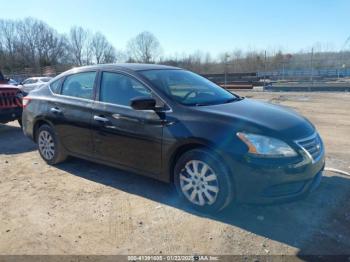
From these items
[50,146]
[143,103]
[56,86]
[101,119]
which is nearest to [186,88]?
[143,103]

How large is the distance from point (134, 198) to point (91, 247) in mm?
1145

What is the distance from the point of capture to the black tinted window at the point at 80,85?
4.81 metres

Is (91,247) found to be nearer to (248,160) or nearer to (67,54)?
(248,160)

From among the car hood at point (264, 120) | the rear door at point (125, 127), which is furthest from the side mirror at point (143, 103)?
the car hood at point (264, 120)

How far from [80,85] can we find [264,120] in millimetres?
2870

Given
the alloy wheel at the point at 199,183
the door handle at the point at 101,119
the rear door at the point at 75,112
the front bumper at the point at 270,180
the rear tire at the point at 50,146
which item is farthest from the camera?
the rear tire at the point at 50,146

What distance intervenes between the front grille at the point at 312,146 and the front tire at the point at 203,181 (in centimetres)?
87

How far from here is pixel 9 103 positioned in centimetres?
825

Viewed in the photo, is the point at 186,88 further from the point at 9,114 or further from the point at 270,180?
the point at 9,114

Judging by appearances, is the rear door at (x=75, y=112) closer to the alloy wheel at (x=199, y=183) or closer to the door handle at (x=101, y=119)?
the door handle at (x=101, y=119)

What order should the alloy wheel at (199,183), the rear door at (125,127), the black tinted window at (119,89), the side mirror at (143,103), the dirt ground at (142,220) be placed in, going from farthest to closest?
the black tinted window at (119,89) < the rear door at (125,127) < the side mirror at (143,103) < the alloy wheel at (199,183) < the dirt ground at (142,220)

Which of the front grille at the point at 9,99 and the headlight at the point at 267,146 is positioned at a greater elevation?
the front grille at the point at 9,99

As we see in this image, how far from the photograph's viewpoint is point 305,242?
3.20 metres

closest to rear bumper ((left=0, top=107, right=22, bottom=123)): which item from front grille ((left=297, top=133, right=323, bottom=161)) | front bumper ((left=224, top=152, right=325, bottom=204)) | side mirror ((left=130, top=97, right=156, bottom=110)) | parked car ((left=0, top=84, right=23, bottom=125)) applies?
parked car ((left=0, top=84, right=23, bottom=125))
